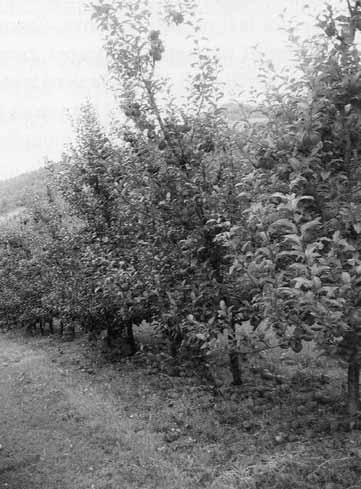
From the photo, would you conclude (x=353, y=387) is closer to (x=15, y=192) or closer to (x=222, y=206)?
(x=222, y=206)

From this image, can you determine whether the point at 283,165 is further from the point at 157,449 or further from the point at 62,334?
the point at 62,334

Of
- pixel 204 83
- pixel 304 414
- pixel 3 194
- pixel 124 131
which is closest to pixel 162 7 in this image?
pixel 204 83

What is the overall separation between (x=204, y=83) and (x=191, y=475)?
5513 millimetres

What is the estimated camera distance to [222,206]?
7.09m

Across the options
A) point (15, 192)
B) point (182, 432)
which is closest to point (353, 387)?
point (182, 432)

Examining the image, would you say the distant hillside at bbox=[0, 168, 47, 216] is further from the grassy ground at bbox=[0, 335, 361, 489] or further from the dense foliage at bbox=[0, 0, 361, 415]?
the grassy ground at bbox=[0, 335, 361, 489]

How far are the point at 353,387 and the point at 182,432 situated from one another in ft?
8.72

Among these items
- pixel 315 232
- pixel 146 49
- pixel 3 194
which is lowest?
pixel 315 232

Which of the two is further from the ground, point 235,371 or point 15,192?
point 15,192

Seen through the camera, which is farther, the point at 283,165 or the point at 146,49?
the point at 146,49

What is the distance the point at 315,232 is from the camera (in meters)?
4.93

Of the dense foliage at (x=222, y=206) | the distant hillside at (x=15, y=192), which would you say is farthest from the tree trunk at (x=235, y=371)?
the distant hillside at (x=15, y=192)

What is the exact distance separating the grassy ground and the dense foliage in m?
0.81

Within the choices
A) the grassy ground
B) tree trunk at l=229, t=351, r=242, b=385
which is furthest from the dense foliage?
the grassy ground
